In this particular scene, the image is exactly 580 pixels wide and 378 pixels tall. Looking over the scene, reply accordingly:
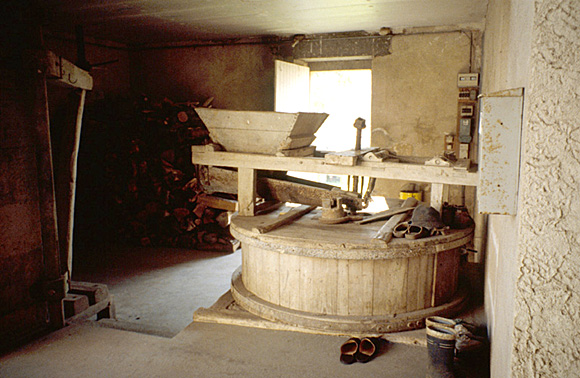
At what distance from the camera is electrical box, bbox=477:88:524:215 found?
180 centimetres

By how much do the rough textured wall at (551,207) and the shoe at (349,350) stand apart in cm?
152

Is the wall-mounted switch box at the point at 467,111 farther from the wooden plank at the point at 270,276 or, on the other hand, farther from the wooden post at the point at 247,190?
the wooden plank at the point at 270,276

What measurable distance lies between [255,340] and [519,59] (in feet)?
8.34

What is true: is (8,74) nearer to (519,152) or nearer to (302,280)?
(302,280)

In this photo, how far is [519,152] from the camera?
5.96 feet

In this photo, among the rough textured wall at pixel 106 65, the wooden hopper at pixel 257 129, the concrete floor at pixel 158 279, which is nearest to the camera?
the wooden hopper at pixel 257 129

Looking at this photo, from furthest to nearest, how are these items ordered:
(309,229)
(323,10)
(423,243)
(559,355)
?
(323,10)
(309,229)
(423,243)
(559,355)

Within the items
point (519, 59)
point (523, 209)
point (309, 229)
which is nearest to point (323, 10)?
point (309, 229)

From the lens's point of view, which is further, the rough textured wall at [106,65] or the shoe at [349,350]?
the rough textured wall at [106,65]

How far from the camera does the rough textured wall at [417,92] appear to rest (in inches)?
273

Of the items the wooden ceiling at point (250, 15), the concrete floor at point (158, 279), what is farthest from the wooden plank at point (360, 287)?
the wooden ceiling at point (250, 15)

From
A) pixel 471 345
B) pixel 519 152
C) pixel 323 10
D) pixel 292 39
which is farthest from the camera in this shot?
pixel 292 39

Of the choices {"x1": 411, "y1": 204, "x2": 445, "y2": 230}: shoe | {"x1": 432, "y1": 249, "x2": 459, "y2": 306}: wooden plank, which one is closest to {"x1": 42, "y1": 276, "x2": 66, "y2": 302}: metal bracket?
{"x1": 411, "y1": 204, "x2": 445, "y2": 230}: shoe

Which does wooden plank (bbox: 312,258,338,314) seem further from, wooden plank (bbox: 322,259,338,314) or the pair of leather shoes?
the pair of leather shoes
